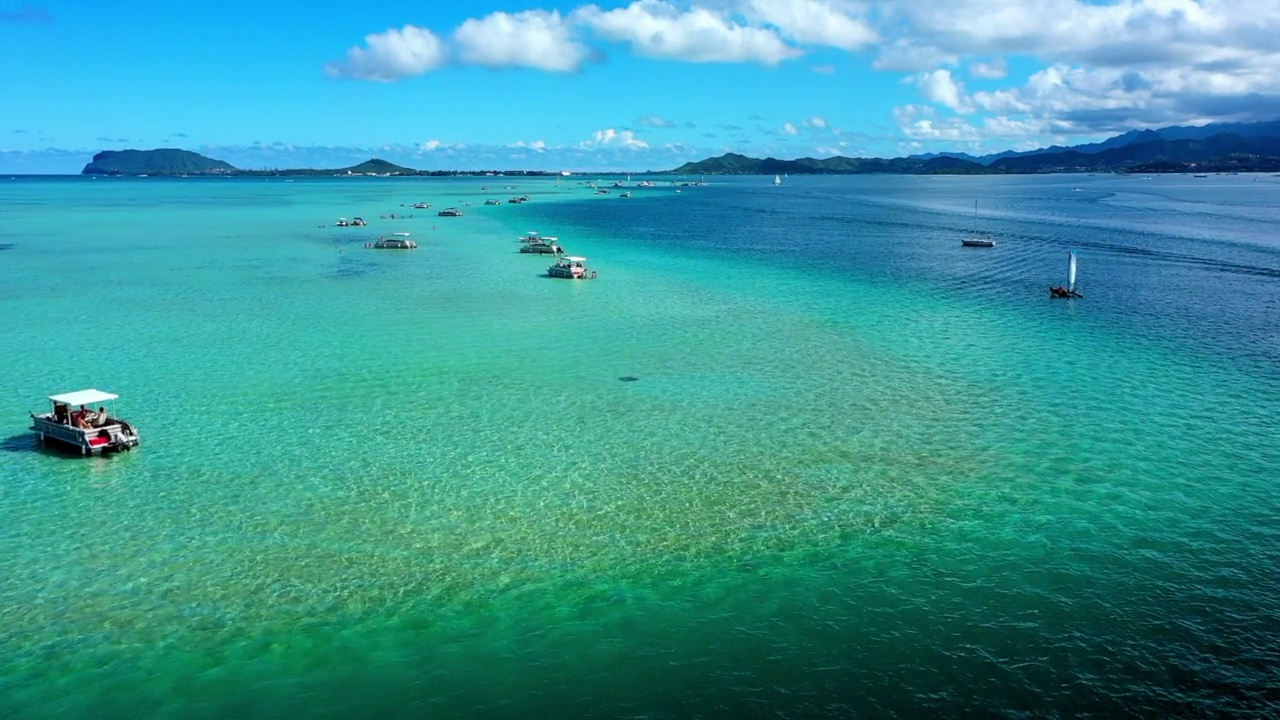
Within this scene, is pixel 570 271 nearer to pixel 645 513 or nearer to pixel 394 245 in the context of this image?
pixel 394 245

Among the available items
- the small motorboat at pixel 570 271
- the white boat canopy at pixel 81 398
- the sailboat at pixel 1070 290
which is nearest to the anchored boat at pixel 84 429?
the white boat canopy at pixel 81 398

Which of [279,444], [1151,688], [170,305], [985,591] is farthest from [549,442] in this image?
[170,305]

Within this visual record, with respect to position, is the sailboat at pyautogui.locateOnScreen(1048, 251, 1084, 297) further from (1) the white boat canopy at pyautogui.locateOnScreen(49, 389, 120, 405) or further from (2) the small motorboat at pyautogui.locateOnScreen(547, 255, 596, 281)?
(1) the white boat canopy at pyautogui.locateOnScreen(49, 389, 120, 405)

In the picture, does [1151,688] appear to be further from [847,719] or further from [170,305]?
[170,305]

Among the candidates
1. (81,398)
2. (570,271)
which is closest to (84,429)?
(81,398)

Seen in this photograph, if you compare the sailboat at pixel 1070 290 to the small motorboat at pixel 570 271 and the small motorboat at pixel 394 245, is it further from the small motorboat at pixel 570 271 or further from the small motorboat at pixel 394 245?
the small motorboat at pixel 394 245

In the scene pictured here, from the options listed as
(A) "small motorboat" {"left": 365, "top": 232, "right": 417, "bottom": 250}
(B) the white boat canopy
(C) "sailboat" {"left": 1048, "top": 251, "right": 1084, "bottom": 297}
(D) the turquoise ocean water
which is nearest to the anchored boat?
(B) the white boat canopy

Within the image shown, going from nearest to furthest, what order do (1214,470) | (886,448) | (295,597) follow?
(295,597), (1214,470), (886,448)
